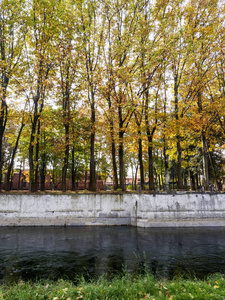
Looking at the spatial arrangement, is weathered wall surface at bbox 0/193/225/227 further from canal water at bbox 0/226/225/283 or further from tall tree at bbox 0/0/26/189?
tall tree at bbox 0/0/26/189

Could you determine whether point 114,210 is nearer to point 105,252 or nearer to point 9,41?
point 105,252

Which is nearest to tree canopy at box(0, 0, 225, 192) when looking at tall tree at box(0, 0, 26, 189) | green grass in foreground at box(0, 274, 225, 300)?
tall tree at box(0, 0, 26, 189)

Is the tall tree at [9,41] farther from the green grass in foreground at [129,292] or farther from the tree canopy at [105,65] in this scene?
the green grass in foreground at [129,292]

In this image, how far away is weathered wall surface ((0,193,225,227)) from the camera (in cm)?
1669

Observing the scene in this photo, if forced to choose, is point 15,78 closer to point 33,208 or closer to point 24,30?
point 24,30

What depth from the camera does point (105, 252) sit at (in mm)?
10164

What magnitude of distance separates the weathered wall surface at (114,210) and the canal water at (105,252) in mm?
1330

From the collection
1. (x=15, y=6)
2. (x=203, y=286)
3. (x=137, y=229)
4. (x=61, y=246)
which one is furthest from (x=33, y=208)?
(x=15, y=6)

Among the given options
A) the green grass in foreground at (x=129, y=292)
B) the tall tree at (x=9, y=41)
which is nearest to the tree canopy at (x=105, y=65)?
the tall tree at (x=9, y=41)

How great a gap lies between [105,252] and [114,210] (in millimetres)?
7465

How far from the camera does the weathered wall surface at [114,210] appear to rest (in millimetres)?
16694

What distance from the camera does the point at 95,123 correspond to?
65.7ft

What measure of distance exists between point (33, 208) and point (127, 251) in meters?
9.92

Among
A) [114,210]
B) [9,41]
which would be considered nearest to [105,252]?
[114,210]
